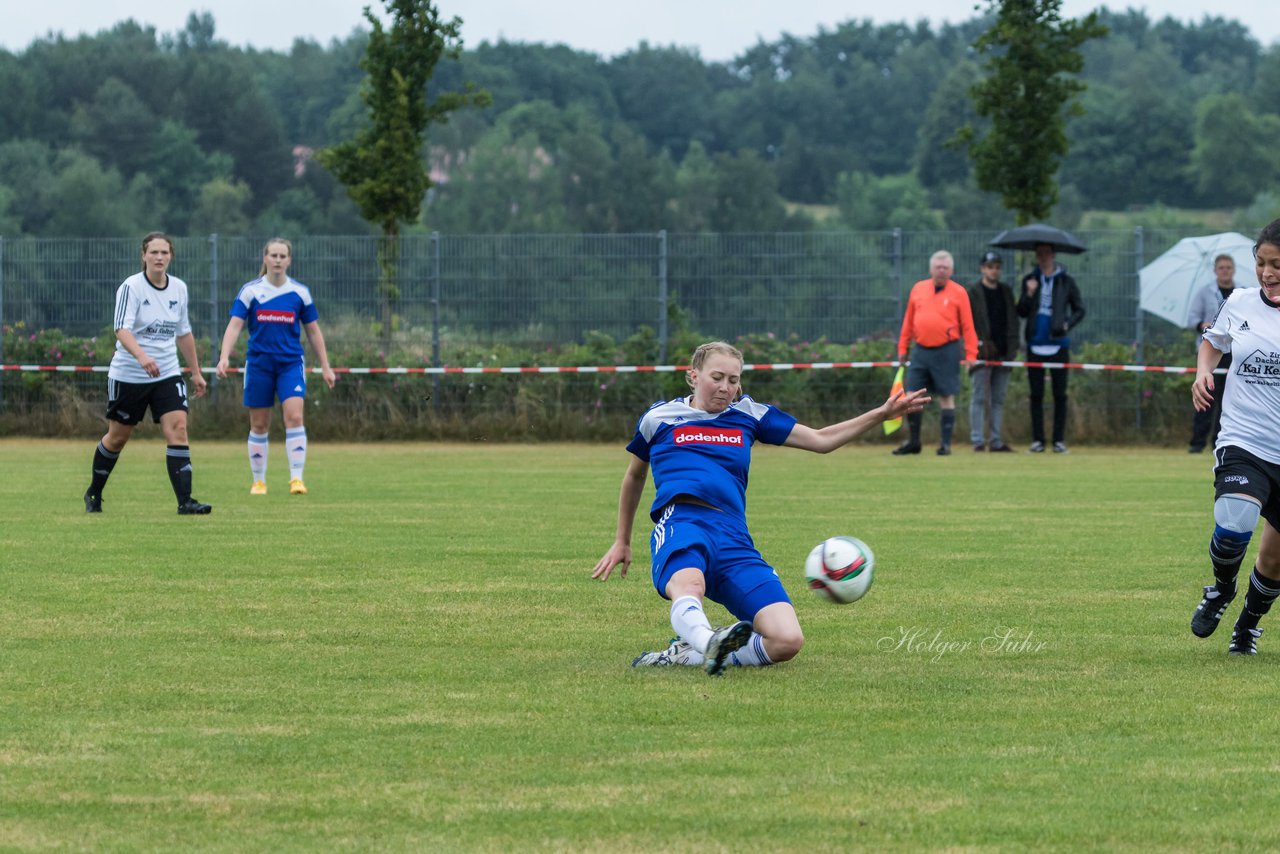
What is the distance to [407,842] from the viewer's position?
15.9 feet

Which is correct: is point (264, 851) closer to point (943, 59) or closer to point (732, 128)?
point (732, 128)

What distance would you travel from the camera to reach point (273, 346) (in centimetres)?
1634

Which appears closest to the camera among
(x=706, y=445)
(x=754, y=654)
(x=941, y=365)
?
(x=754, y=654)

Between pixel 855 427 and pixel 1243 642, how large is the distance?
1823 millimetres

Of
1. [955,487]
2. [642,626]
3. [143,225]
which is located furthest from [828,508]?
[143,225]

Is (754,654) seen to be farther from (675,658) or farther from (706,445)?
(706,445)

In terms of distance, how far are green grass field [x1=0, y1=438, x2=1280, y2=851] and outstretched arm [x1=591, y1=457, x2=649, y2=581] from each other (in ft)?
1.13

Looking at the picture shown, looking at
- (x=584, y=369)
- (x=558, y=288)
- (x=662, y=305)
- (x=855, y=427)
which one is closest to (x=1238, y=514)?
(x=855, y=427)

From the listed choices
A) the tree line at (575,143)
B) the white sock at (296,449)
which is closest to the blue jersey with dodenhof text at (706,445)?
the white sock at (296,449)

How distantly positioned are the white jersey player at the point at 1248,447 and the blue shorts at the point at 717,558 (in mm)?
1756

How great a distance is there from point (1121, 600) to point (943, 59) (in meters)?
156

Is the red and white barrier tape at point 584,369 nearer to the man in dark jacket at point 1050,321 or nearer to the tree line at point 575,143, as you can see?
the man in dark jacket at point 1050,321

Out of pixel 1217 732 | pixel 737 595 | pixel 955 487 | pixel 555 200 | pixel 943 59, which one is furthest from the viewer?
pixel 943 59

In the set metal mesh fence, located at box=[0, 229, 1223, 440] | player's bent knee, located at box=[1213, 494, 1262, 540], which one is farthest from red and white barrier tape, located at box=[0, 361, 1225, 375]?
player's bent knee, located at box=[1213, 494, 1262, 540]
